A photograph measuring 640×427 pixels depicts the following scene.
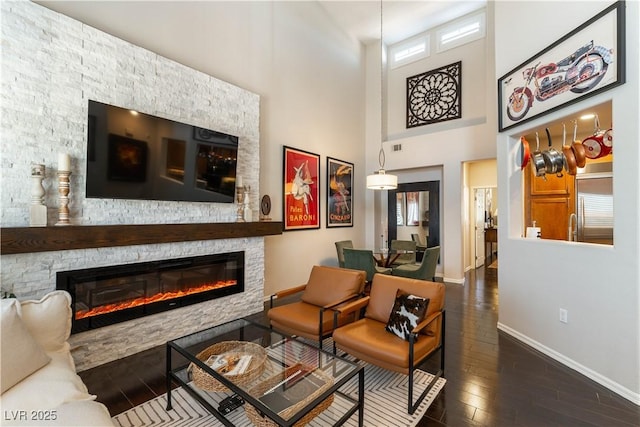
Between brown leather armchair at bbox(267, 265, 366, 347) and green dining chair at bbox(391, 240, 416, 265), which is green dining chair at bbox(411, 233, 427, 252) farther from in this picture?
brown leather armchair at bbox(267, 265, 366, 347)

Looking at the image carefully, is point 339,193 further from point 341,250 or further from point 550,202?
point 550,202

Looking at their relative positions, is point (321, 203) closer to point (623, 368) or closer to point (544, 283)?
point (544, 283)

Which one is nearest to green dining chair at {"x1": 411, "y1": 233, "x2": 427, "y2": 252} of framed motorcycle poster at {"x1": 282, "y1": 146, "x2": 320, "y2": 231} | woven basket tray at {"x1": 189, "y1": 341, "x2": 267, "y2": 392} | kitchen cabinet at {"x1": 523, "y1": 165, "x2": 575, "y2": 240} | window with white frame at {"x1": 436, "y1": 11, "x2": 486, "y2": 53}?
kitchen cabinet at {"x1": 523, "y1": 165, "x2": 575, "y2": 240}

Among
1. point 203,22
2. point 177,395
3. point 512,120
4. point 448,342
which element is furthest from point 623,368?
point 203,22

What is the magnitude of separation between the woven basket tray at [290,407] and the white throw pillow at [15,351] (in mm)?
1253

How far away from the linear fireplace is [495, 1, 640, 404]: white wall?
3555 millimetres

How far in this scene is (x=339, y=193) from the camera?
6.48 metres

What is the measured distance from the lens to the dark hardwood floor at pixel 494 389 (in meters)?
2.04

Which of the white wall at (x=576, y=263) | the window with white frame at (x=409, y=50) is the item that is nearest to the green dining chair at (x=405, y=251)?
the white wall at (x=576, y=263)

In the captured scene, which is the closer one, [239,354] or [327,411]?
[327,411]

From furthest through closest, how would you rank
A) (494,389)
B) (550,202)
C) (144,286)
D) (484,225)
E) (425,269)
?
(484,225) < (550,202) < (425,269) < (144,286) < (494,389)

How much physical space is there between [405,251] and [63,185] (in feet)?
17.5

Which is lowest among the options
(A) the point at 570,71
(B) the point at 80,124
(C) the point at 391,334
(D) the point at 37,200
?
(C) the point at 391,334

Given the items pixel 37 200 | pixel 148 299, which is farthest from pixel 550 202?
pixel 37 200
